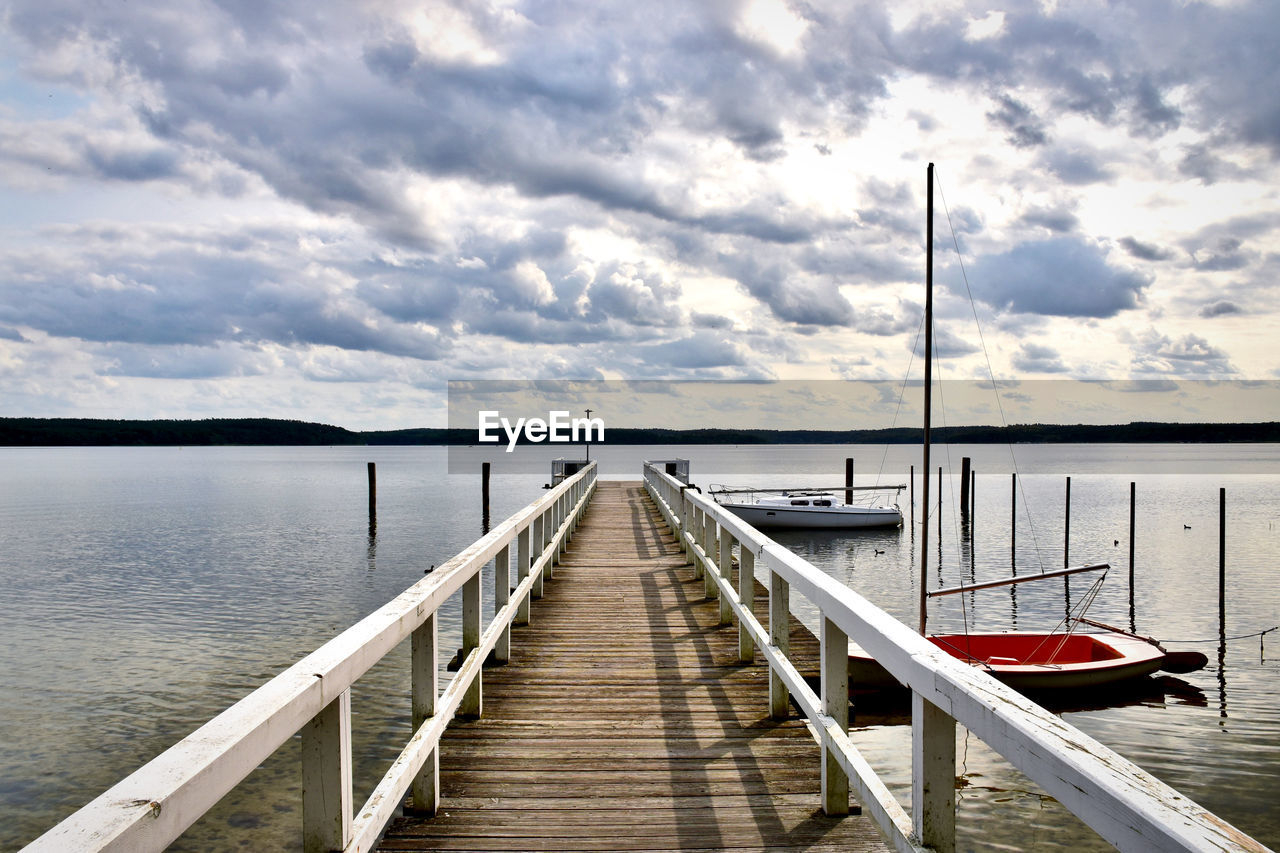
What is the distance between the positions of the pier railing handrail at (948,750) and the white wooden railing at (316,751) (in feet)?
5.34

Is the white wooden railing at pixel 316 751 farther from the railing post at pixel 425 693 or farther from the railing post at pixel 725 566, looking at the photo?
the railing post at pixel 725 566

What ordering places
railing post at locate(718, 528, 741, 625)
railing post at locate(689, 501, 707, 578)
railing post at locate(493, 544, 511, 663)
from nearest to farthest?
railing post at locate(493, 544, 511, 663) < railing post at locate(718, 528, 741, 625) < railing post at locate(689, 501, 707, 578)

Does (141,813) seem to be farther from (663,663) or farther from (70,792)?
(70,792)

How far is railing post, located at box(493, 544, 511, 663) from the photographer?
579 cm

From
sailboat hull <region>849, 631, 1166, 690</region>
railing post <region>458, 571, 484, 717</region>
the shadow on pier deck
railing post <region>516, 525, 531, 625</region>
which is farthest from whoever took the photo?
sailboat hull <region>849, 631, 1166, 690</region>

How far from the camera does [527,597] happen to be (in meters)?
7.73

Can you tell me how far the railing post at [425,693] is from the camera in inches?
143

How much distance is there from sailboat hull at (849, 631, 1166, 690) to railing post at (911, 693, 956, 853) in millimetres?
8572

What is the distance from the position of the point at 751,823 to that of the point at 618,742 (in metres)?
1.24

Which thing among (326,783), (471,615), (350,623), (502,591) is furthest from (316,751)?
(350,623)

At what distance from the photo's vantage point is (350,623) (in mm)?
16938

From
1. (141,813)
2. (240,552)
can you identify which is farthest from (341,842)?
(240,552)

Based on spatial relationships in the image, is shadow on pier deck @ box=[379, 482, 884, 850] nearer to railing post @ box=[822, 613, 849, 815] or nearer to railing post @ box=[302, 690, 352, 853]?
railing post @ box=[822, 613, 849, 815]

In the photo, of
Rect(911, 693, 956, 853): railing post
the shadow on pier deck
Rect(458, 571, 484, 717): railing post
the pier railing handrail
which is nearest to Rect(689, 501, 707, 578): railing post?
the shadow on pier deck
